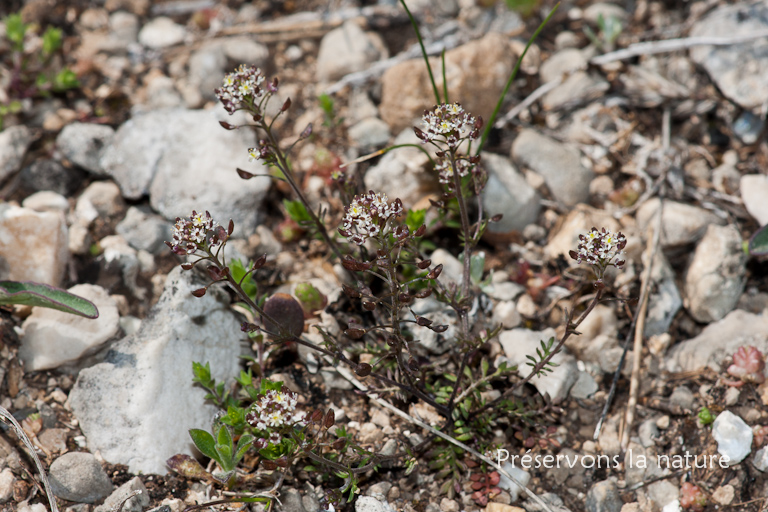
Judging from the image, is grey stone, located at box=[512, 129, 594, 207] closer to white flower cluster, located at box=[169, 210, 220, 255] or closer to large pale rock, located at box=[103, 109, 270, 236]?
large pale rock, located at box=[103, 109, 270, 236]

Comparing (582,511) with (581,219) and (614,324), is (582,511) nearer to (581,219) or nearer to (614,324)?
(614,324)

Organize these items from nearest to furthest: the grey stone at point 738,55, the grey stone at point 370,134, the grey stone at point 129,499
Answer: the grey stone at point 129,499
the grey stone at point 738,55
the grey stone at point 370,134

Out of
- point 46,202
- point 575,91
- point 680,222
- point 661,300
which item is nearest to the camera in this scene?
point 661,300

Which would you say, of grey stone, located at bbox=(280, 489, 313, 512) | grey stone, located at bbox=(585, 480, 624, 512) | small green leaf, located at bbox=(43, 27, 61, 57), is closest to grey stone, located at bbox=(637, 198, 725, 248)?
grey stone, located at bbox=(585, 480, 624, 512)

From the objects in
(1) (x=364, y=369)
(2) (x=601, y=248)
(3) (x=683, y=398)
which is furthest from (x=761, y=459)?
(1) (x=364, y=369)

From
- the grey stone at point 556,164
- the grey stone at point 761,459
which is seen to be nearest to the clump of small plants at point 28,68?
the grey stone at point 556,164

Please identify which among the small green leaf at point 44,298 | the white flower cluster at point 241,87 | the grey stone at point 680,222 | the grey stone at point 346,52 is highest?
the white flower cluster at point 241,87

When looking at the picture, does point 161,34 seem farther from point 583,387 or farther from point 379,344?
point 583,387

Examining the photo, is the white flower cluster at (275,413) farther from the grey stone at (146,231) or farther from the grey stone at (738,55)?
the grey stone at (738,55)
